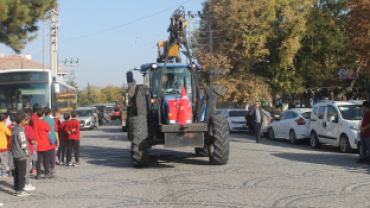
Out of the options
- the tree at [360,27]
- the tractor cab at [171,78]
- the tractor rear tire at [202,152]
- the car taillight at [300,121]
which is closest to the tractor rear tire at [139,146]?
the tractor cab at [171,78]

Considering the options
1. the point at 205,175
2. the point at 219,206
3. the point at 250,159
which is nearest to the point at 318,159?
the point at 250,159

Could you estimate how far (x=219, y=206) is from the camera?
6.53m

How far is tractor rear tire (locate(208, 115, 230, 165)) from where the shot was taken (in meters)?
10.8

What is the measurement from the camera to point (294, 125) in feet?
59.4

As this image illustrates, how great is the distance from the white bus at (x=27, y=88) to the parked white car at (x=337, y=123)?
389 inches

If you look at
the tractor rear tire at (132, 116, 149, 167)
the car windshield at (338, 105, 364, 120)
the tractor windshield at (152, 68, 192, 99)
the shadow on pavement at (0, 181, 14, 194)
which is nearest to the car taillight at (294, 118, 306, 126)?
the car windshield at (338, 105, 364, 120)

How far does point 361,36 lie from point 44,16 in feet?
47.4

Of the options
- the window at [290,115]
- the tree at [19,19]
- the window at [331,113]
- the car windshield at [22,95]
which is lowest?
the window at [290,115]

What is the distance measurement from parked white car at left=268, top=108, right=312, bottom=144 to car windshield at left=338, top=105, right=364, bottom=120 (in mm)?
2976

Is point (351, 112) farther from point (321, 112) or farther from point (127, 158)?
point (127, 158)

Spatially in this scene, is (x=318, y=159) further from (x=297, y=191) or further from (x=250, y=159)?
(x=297, y=191)

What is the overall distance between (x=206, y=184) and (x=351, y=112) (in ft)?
26.5

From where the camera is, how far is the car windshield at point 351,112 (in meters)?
14.1

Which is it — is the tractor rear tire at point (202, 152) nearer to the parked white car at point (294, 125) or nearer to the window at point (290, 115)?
the parked white car at point (294, 125)
